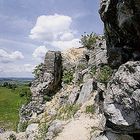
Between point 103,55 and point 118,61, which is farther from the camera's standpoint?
point 103,55

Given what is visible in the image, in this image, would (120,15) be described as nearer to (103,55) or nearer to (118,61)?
(118,61)

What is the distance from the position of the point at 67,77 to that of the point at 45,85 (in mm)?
3010

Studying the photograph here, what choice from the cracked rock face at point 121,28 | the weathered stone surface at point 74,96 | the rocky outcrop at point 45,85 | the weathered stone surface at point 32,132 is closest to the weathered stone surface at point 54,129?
the weathered stone surface at point 32,132

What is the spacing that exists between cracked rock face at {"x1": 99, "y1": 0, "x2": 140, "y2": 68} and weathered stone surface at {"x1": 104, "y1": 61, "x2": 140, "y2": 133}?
1.92 meters

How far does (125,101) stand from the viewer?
63.6 feet

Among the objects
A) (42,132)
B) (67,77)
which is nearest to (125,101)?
(42,132)

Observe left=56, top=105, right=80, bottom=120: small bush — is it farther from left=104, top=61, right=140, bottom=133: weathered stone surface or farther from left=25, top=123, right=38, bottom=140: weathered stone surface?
left=104, top=61, right=140, bottom=133: weathered stone surface

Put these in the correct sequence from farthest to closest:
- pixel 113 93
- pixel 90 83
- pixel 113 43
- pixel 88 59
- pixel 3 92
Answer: pixel 3 92 → pixel 88 59 → pixel 90 83 → pixel 113 43 → pixel 113 93

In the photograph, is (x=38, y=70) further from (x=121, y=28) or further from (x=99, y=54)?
(x=121, y=28)

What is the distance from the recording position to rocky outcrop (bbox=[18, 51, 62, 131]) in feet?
154

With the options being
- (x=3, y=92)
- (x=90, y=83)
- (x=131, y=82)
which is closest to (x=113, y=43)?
(x=131, y=82)

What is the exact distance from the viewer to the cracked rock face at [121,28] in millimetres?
19547

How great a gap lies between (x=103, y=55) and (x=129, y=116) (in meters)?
20.4

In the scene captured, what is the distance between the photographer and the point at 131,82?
19.2 meters
